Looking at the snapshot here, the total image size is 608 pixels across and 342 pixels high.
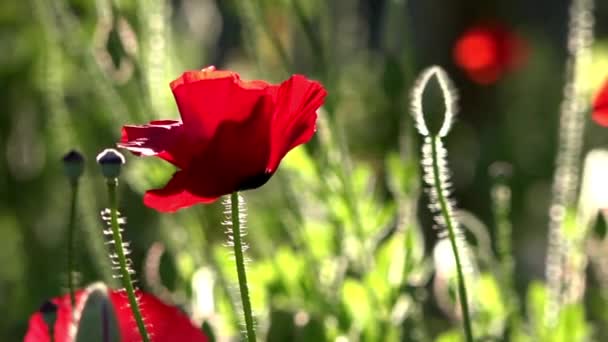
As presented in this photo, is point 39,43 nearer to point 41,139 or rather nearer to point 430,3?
point 41,139

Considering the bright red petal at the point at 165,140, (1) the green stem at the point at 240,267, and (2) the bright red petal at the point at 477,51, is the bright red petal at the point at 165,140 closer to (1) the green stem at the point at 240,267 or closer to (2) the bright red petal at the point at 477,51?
(1) the green stem at the point at 240,267

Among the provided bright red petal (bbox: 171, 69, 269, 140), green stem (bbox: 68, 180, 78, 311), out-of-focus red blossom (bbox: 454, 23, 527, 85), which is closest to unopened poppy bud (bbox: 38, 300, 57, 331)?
green stem (bbox: 68, 180, 78, 311)

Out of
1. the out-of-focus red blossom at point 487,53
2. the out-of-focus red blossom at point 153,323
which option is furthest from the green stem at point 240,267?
the out-of-focus red blossom at point 487,53

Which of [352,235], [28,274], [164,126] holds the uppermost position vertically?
[164,126]

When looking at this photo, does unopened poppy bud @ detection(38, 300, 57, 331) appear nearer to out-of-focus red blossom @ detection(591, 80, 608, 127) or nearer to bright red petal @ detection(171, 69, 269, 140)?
bright red petal @ detection(171, 69, 269, 140)

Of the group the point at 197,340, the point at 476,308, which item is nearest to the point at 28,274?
the point at 476,308

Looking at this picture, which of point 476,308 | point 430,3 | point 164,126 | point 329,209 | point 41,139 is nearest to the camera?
point 164,126
